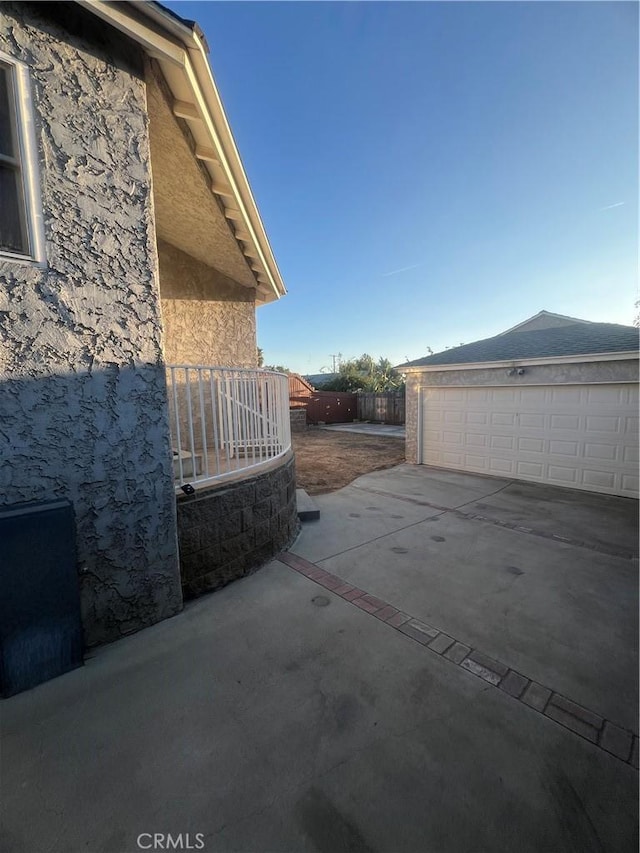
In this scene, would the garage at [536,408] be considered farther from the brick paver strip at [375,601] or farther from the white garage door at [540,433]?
the brick paver strip at [375,601]

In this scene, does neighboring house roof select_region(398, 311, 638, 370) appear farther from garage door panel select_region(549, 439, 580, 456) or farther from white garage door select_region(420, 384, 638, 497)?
garage door panel select_region(549, 439, 580, 456)

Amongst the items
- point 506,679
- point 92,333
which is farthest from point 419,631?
point 92,333

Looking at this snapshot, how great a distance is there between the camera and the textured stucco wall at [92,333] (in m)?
2.29

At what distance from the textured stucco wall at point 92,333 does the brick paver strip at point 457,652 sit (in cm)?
245

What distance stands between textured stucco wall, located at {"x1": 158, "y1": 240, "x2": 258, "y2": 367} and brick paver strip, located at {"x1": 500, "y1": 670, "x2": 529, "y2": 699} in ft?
18.0

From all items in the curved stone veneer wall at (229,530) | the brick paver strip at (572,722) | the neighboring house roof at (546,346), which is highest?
the neighboring house roof at (546,346)

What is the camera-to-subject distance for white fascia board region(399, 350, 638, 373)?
677cm

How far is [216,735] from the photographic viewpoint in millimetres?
2051

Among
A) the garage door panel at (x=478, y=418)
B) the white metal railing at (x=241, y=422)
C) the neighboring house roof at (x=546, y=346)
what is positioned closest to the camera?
the white metal railing at (x=241, y=422)

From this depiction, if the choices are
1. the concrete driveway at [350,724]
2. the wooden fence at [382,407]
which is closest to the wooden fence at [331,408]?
the wooden fence at [382,407]

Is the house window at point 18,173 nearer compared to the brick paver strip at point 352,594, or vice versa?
the house window at point 18,173

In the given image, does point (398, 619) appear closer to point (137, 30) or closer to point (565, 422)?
point (137, 30)

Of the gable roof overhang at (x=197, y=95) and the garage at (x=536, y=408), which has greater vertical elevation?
the gable roof overhang at (x=197, y=95)

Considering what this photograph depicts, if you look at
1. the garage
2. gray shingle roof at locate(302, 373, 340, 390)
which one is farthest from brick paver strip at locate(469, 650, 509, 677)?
gray shingle roof at locate(302, 373, 340, 390)
